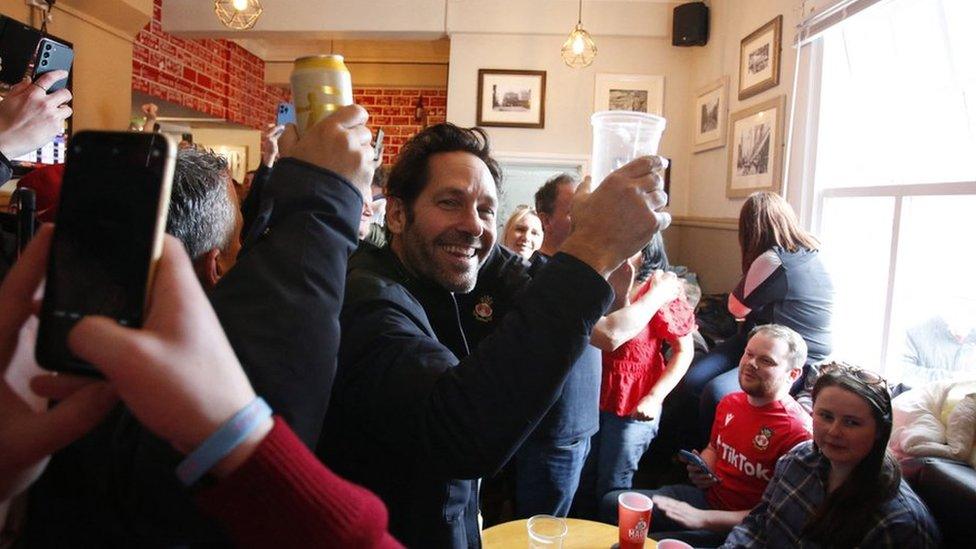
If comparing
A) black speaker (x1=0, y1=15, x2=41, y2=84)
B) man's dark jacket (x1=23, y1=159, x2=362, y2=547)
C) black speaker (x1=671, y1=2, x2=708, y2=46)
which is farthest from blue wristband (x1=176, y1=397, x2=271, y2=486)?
black speaker (x1=671, y1=2, x2=708, y2=46)

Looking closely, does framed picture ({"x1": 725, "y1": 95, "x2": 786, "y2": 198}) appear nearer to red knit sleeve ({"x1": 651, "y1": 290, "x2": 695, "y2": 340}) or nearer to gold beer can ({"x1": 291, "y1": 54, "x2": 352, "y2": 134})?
red knit sleeve ({"x1": 651, "y1": 290, "x2": 695, "y2": 340})

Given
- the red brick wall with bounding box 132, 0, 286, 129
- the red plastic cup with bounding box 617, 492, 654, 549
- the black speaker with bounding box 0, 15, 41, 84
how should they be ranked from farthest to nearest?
the red brick wall with bounding box 132, 0, 286, 129, the black speaker with bounding box 0, 15, 41, 84, the red plastic cup with bounding box 617, 492, 654, 549

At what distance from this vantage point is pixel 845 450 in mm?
1812

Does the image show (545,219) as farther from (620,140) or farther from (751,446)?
(620,140)

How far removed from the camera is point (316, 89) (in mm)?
790

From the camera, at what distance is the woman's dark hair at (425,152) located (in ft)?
4.07

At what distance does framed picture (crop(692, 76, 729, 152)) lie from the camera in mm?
4355

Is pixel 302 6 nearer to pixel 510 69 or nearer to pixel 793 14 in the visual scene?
pixel 510 69

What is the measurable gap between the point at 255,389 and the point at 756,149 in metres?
3.87

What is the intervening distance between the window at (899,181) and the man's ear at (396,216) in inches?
90.4

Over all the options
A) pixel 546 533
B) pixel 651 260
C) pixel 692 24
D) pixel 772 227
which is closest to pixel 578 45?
Result: pixel 692 24

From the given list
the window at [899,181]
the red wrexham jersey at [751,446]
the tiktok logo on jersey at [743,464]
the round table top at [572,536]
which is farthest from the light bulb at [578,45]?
the round table top at [572,536]

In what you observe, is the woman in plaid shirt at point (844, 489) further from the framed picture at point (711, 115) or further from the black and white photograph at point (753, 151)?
the framed picture at point (711, 115)

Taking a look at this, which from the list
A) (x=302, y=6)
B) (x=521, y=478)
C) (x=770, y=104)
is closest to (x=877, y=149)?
(x=770, y=104)
